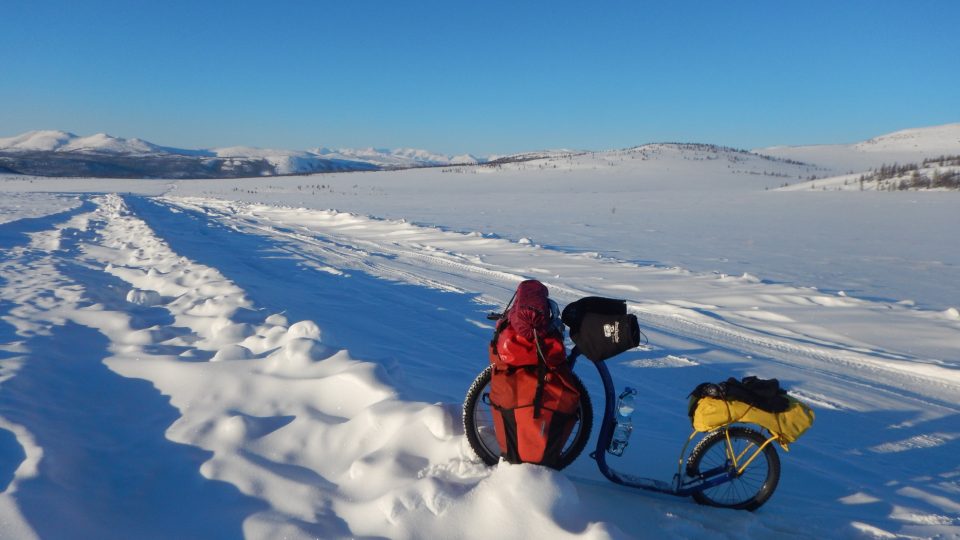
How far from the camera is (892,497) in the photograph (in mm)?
3324

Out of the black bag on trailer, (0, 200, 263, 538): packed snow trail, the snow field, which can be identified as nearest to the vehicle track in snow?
the black bag on trailer

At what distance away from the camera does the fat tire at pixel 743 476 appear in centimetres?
297

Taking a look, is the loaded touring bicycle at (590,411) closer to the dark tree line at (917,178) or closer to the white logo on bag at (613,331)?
the white logo on bag at (613,331)

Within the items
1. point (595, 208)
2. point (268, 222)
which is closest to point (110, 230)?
point (268, 222)

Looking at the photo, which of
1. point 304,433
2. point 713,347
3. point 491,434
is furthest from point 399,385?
point 713,347

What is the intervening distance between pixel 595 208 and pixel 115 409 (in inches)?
994

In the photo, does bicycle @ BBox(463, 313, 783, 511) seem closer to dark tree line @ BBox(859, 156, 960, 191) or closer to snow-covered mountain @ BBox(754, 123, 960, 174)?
dark tree line @ BBox(859, 156, 960, 191)

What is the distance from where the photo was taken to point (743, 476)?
3.03m

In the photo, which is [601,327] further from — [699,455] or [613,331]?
[699,455]

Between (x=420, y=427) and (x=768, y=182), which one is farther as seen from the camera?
(x=768, y=182)

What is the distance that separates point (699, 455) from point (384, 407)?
1834mm

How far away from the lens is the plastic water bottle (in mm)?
2828

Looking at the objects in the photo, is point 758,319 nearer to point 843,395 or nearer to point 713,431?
point 843,395

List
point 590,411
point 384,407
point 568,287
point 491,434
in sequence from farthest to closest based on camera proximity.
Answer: point 568,287
point 384,407
point 491,434
point 590,411
